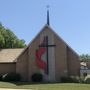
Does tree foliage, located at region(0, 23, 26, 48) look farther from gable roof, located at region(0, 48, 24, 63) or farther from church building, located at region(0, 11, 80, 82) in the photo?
church building, located at region(0, 11, 80, 82)

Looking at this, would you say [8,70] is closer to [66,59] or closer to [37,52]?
[37,52]

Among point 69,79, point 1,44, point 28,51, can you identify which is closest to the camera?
point 69,79

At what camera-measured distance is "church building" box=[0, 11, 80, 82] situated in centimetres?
5047

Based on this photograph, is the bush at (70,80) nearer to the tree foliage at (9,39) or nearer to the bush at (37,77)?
the bush at (37,77)

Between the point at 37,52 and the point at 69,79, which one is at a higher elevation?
the point at 37,52

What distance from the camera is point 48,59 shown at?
50750 millimetres

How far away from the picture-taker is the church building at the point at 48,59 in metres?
50.5

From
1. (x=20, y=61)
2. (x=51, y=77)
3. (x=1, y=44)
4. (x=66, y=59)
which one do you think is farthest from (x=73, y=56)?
(x=1, y=44)

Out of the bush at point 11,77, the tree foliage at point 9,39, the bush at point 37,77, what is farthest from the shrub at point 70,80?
the tree foliage at point 9,39

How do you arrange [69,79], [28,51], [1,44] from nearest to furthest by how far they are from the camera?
[69,79] → [28,51] → [1,44]

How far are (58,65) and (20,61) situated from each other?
6.09m

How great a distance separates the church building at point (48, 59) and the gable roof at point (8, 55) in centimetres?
118

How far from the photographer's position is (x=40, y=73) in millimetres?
50812

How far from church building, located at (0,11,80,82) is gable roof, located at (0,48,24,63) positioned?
1183 mm
